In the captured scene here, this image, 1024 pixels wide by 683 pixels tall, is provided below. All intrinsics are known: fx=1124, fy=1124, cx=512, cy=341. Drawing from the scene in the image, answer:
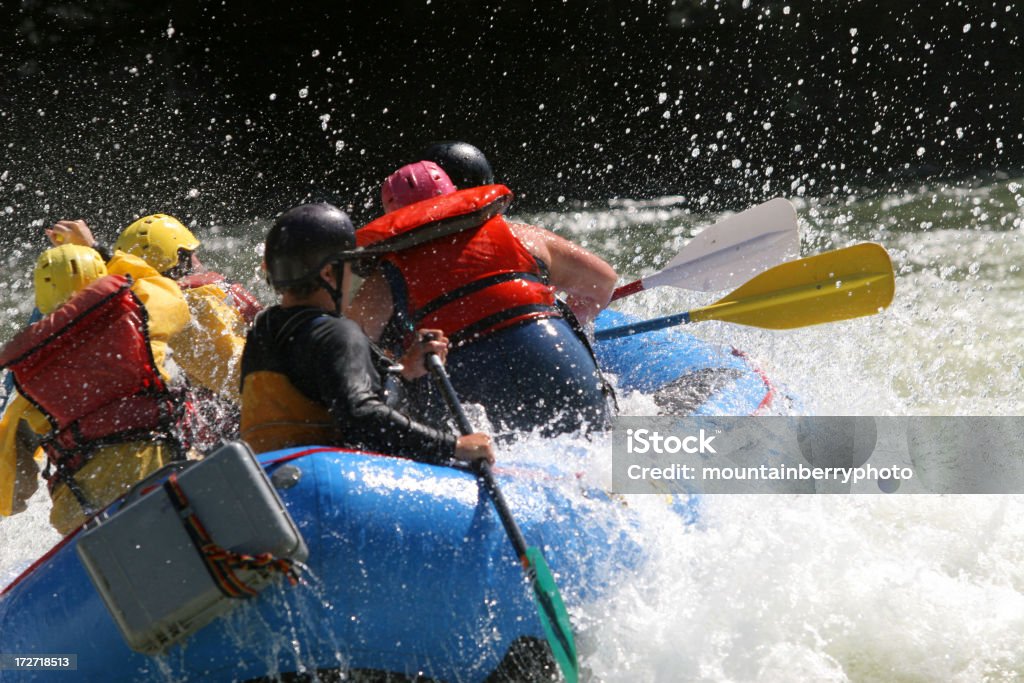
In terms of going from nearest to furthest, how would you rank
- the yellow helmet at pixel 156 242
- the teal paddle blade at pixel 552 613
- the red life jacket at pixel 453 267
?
the teal paddle blade at pixel 552 613 → the red life jacket at pixel 453 267 → the yellow helmet at pixel 156 242

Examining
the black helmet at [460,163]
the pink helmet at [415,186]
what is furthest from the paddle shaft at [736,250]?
the pink helmet at [415,186]

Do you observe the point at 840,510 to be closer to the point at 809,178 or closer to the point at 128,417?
the point at 128,417

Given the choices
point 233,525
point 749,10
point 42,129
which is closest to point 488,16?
point 749,10

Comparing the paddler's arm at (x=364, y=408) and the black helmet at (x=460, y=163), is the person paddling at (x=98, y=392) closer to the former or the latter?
the paddler's arm at (x=364, y=408)

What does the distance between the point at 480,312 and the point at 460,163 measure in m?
0.86

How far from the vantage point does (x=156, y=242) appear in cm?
437

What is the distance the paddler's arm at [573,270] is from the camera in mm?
3980

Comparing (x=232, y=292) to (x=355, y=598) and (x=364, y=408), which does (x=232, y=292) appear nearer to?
(x=364, y=408)

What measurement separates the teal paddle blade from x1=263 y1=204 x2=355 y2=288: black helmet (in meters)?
0.95

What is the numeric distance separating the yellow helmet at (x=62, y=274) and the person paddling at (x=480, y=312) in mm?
972

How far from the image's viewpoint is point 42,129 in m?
10.0

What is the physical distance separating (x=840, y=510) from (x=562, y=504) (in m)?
1.35

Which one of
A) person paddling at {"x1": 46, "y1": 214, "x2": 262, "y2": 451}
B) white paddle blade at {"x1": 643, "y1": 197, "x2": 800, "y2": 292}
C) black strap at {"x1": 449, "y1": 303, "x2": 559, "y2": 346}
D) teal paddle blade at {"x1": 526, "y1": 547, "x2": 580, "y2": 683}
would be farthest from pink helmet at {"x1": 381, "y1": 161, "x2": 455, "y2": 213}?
teal paddle blade at {"x1": 526, "y1": 547, "x2": 580, "y2": 683}

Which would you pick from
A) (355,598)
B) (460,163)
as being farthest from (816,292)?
(355,598)
